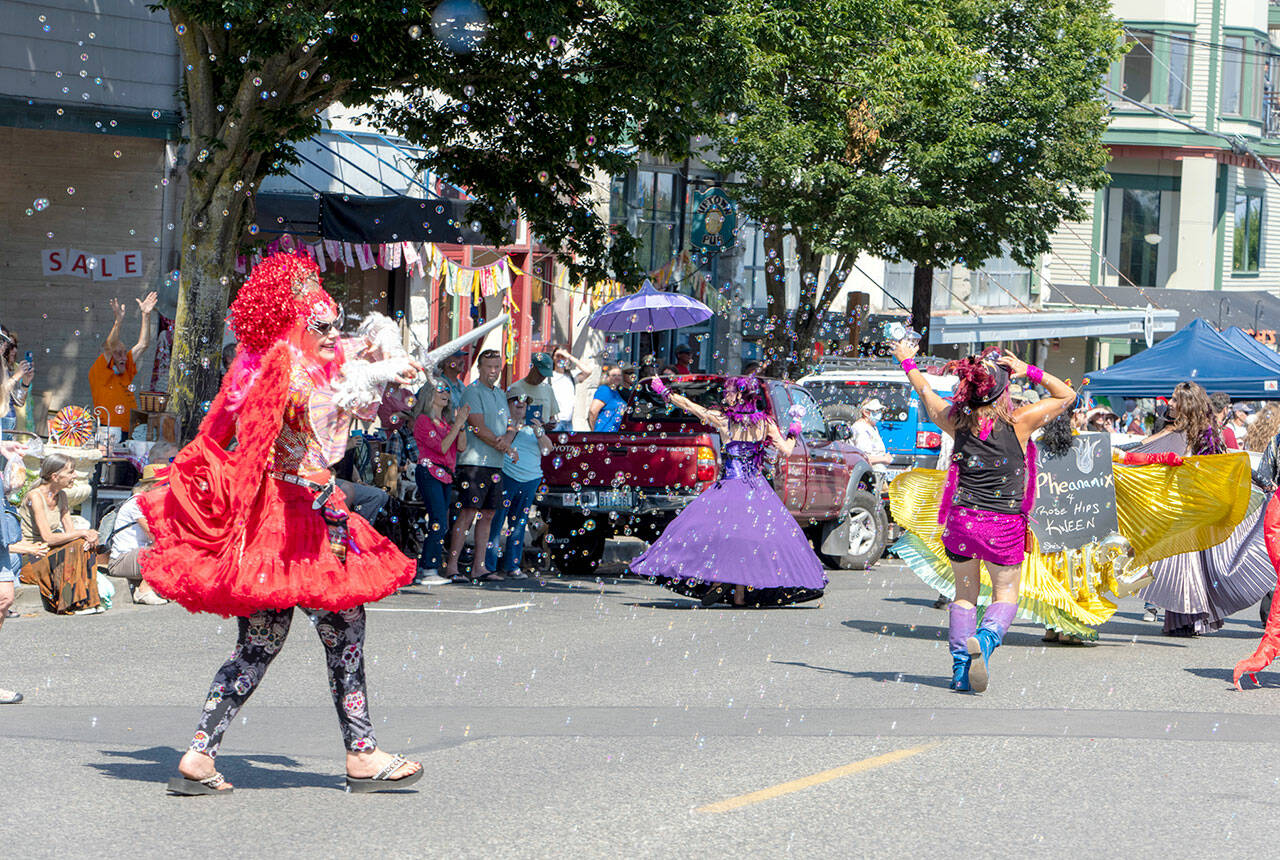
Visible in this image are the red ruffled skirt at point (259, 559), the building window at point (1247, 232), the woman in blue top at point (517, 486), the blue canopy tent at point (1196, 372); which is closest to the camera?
the red ruffled skirt at point (259, 559)

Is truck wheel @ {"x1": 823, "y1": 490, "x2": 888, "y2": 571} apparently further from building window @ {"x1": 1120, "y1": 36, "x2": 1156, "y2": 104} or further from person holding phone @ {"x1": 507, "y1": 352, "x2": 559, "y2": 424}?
building window @ {"x1": 1120, "y1": 36, "x2": 1156, "y2": 104}

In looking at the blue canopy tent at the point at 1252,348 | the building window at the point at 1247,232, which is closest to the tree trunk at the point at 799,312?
the blue canopy tent at the point at 1252,348

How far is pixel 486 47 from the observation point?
14844 mm

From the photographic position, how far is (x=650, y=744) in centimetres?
730

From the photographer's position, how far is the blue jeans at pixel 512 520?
14281 mm

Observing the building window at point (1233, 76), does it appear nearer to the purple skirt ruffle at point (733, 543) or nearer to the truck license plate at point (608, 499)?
the truck license plate at point (608, 499)

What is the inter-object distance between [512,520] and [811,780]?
8.14 metres

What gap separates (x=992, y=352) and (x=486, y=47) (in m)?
7.30

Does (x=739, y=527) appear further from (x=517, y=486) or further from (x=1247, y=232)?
(x=1247, y=232)

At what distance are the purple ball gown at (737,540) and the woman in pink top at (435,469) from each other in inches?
91.2

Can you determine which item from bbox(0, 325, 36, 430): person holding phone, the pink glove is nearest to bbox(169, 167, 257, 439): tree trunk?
bbox(0, 325, 36, 430): person holding phone

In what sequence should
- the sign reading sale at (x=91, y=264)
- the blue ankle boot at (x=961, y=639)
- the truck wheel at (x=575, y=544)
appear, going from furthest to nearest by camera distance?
the sign reading sale at (x=91, y=264), the truck wheel at (x=575, y=544), the blue ankle boot at (x=961, y=639)

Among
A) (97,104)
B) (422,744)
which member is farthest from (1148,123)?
(422,744)

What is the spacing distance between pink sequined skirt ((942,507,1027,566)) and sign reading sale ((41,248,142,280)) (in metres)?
11.8
